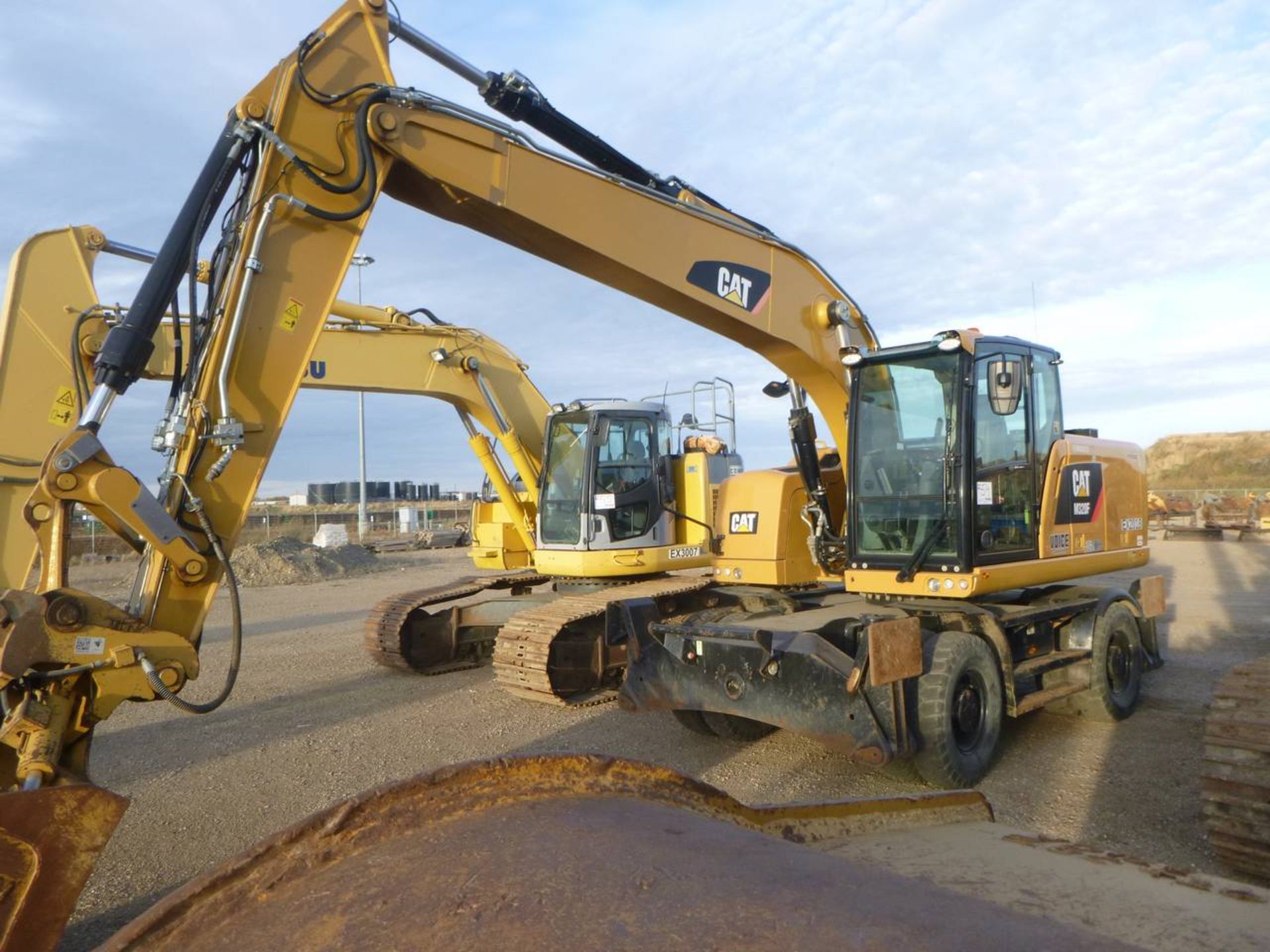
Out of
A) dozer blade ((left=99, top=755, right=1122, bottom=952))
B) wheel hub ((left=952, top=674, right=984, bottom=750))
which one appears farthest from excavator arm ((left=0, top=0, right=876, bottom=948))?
wheel hub ((left=952, top=674, right=984, bottom=750))

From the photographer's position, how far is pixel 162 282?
4094mm

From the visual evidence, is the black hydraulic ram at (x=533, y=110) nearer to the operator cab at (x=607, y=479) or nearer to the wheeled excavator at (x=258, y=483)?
the wheeled excavator at (x=258, y=483)

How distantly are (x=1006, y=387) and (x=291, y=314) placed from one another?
428cm

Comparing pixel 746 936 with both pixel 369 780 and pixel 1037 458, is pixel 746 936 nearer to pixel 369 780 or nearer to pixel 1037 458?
pixel 369 780

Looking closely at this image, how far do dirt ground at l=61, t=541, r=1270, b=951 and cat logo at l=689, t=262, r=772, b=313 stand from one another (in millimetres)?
3184

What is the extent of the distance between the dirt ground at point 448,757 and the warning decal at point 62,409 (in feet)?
7.78

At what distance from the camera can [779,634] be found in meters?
5.43

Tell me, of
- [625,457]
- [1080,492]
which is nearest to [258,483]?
[625,457]

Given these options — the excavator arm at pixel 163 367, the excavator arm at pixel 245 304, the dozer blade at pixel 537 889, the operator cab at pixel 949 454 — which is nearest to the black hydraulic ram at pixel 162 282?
the excavator arm at pixel 245 304

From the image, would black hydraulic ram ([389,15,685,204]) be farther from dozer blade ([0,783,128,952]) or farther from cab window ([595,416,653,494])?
dozer blade ([0,783,128,952])

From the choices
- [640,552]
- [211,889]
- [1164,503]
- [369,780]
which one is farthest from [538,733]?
[1164,503]

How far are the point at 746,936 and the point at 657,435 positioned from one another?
27.0ft

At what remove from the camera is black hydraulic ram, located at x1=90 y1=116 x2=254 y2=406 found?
3867 mm

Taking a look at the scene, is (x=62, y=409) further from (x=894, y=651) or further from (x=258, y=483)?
(x=894, y=651)
